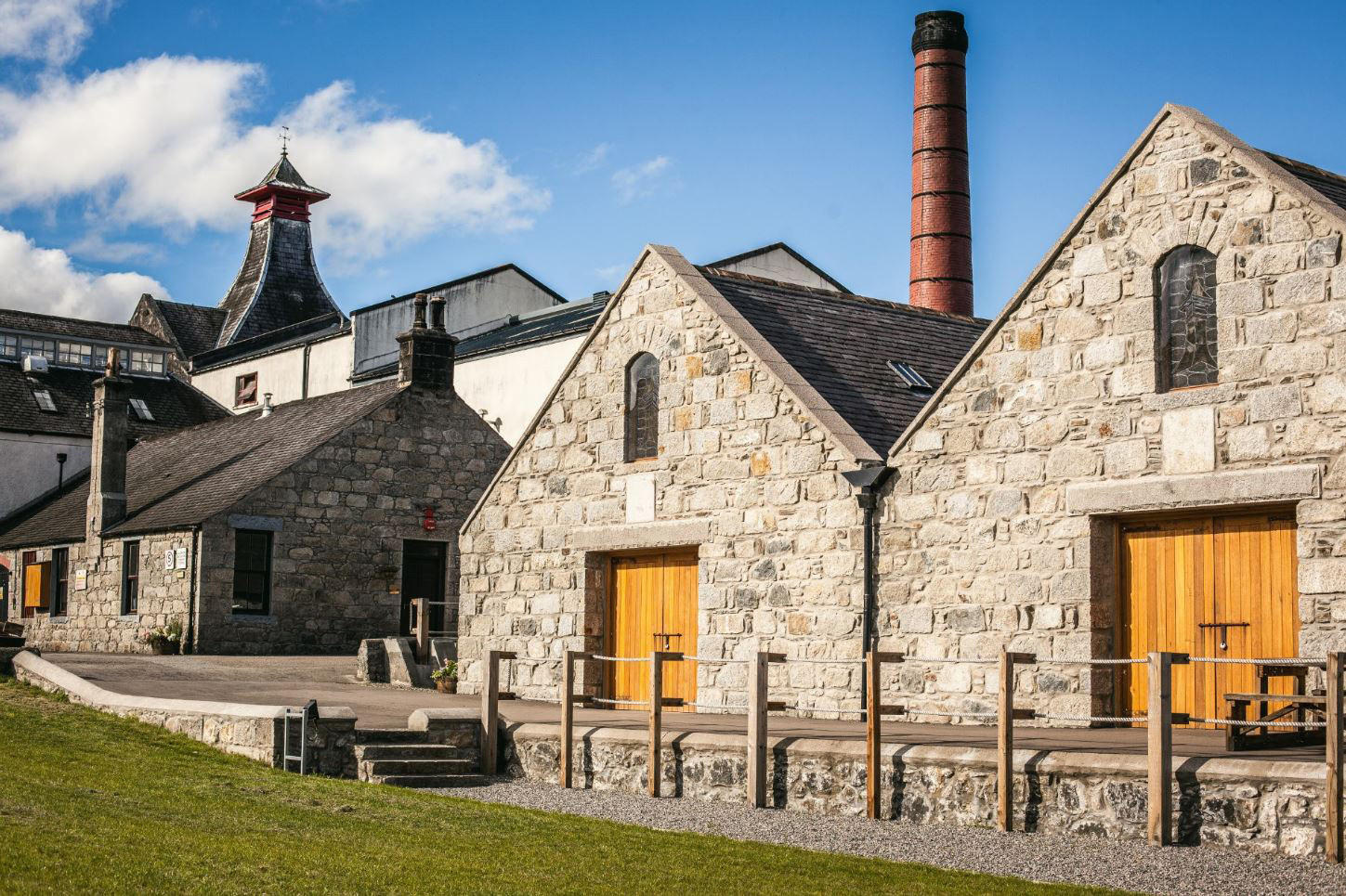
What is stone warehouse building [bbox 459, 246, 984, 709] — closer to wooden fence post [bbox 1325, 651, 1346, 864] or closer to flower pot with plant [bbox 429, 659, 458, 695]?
flower pot with plant [bbox 429, 659, 458, 695]

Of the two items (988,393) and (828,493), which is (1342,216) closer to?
(988,393)

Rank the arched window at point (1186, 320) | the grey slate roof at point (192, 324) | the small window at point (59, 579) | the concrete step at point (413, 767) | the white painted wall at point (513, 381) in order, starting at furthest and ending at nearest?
the grey slate roof at point (192, 324) < the white painted wall at point (513, 381) < the small window at point (59, 579) < the concrete step at point (413, 767) < the arched window at point (1186, 320)

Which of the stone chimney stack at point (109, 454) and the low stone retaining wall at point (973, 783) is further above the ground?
the stone chimney stack at point (109, 454)

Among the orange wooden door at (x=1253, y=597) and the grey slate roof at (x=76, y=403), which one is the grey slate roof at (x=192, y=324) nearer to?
the grey slate roof at (x=76, y=403)

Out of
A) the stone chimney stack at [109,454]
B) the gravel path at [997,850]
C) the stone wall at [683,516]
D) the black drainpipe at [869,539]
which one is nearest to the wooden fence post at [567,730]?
the gravel path at [997,850]

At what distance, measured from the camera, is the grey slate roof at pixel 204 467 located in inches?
1148

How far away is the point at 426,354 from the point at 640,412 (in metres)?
11.7

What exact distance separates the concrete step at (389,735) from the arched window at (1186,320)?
7972mm

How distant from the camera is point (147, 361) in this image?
4447 cm

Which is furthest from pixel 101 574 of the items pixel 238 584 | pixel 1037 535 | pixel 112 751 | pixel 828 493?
pixel 1037 535

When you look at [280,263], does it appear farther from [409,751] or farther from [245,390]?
[409,751]

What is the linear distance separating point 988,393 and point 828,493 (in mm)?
2069

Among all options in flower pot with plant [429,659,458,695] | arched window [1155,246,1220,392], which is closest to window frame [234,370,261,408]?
flower pot with plant [429,659,458,695]

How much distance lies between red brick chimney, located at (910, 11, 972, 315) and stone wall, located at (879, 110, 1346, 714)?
15.0 metres
